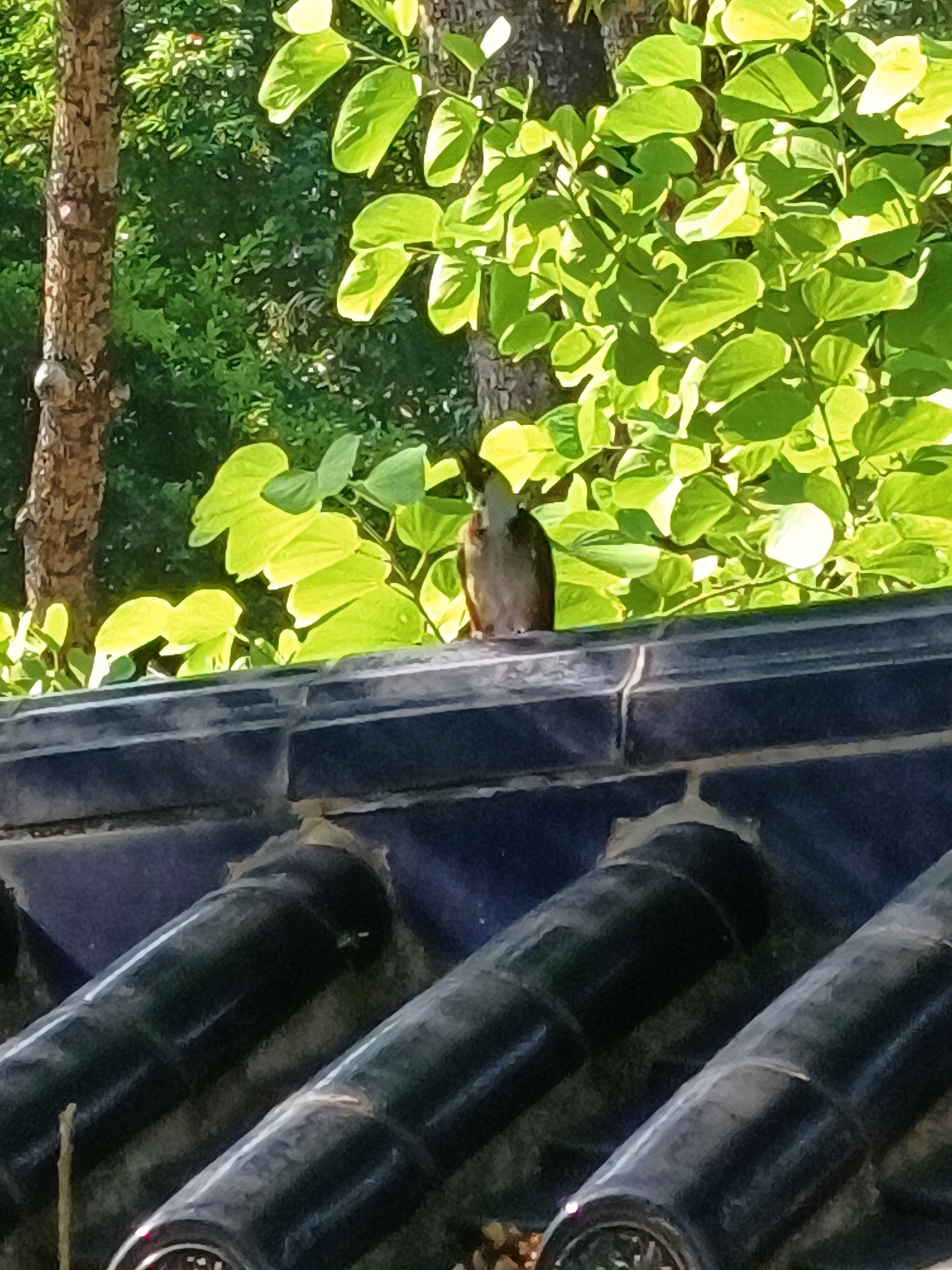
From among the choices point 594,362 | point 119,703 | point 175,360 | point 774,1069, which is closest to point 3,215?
point 175,360

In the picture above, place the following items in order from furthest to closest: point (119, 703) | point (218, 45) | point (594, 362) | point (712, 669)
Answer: point (218, 45) < point (594, 362) < point (119, 703) < point (712, 669)

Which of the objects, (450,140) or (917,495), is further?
(450,140)

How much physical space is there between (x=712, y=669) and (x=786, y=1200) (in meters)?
0.56

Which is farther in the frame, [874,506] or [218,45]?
[218,45]

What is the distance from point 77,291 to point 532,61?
2309 millimetres

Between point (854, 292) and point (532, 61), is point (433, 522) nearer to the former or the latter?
point (854, 292)

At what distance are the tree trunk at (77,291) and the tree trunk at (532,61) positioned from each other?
6.46 feet

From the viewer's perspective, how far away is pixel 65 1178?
134 cm

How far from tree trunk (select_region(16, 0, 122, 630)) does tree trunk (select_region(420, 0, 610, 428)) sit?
1968 mm

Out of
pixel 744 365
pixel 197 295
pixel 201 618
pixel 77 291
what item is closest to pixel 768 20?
pixel 744 365

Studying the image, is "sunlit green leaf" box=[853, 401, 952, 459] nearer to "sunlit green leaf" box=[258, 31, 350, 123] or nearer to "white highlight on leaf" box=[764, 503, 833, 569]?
"white highlight on leaf" box=[764, 503, 833, 569]

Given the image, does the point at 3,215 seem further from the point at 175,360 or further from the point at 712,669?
the point at 712,669

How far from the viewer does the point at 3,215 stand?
11.5m

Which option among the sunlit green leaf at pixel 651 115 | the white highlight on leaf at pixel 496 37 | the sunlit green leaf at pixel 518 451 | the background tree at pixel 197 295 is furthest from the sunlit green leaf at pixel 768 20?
the background tree at pixel 197 295
